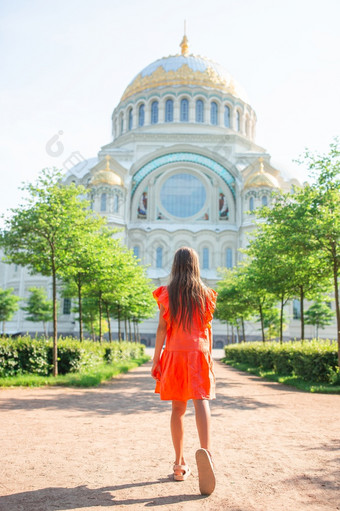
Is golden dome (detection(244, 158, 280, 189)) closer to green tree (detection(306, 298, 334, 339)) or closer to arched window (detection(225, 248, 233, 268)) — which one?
arched window (detection(225, 248, 233, 268))

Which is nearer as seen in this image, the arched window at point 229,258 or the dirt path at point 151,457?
the dirt path at point 151,457

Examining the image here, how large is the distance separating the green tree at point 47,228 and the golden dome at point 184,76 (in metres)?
48.1

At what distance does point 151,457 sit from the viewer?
5.19 meters

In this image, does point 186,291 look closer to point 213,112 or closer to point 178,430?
point 178,430

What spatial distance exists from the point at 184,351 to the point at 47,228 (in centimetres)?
988

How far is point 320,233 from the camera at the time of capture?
496 inches

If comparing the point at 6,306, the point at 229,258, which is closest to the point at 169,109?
the point at 229,258


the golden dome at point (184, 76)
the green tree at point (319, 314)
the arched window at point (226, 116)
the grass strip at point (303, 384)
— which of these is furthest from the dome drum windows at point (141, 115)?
the grass strip at point (303, 384)

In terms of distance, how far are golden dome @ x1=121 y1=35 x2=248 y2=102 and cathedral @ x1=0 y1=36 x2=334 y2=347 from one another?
15 centimetres

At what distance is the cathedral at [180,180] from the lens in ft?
163

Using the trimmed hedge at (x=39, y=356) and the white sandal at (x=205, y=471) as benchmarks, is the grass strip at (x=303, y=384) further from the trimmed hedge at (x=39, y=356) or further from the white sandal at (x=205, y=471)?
the white sandal at (x=205, y=471)

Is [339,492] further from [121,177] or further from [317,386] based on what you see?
[121,177]

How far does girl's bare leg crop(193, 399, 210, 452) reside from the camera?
164 inches

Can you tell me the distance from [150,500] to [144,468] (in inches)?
38.1
